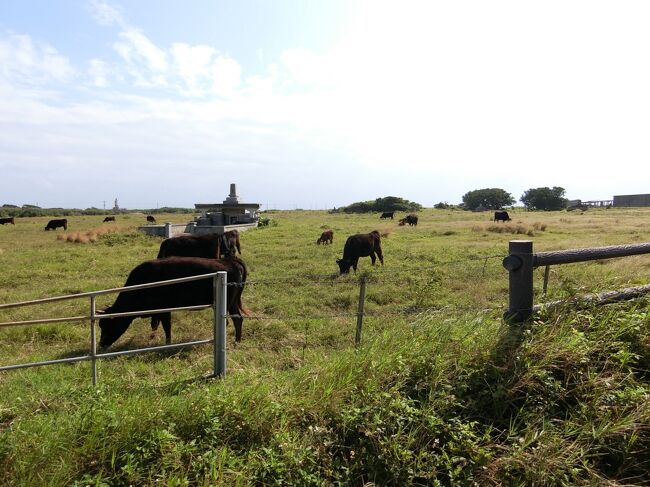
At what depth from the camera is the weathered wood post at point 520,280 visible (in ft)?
12.3

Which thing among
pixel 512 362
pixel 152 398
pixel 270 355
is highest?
pixel 512 362

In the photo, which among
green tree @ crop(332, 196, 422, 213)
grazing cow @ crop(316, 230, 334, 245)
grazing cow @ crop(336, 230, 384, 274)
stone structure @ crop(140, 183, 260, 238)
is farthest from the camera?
green tree @ crop(332, 196, 422, 213)

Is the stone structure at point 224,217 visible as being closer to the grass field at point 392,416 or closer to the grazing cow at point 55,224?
the grazing cow at point 55,224

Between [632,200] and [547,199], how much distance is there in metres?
25.5

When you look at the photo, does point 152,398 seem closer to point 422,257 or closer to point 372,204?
point 422,257

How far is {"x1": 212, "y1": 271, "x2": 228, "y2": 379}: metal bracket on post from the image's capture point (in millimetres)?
4211

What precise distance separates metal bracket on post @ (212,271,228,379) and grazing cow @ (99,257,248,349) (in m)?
2.53

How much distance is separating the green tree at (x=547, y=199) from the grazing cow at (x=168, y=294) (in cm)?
7671

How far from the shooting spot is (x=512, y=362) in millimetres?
3402

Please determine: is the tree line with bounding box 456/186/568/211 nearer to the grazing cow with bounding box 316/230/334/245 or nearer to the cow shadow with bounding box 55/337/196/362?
the grazing cow with bounding box 316/230/334/245

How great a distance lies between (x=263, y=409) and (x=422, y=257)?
13.0 m

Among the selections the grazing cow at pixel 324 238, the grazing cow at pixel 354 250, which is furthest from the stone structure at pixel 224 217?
the grazing cow at pixel 354 250

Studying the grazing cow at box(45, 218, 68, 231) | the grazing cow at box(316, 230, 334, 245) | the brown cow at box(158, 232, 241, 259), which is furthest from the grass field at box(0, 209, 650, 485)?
the grazing cow at box(45, 218, 68, 231)

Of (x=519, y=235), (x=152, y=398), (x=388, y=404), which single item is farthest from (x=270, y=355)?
(x=519, y=235)
